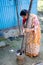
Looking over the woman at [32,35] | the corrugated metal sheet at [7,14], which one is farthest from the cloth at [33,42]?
the corrugated metal sheet at [7,14]

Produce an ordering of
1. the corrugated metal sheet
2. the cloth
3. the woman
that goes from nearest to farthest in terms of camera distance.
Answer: the woman → the cloth → the corrugated metal sheet

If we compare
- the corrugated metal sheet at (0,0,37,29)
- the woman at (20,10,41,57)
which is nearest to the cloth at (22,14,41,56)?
the woman at (20,10,41,57)

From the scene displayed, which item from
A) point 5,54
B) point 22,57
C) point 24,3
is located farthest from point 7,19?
point 22,57

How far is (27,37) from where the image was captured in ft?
21.4

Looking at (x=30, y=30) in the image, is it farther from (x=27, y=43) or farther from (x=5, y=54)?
(x=5, y=54)

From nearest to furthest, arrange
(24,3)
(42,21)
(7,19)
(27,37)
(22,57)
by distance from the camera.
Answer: (22,57) < (27,37) < (7,19) < (24,3) < (42,21)

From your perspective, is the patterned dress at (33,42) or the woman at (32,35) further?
the patterned dress at (33,42)

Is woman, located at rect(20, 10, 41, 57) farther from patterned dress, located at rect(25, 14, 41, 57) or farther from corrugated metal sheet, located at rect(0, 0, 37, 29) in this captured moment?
corrugated metal sheet, located at rect(0, 0, 37, 29)

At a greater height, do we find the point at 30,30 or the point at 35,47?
the point at 30,30

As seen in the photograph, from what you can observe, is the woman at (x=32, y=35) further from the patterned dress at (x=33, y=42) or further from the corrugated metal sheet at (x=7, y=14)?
the corrugated metal sheet at (x=7, y=14)

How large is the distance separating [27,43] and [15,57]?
63 cm

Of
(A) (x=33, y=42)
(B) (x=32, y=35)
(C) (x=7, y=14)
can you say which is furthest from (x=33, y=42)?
(C) (x=7, y=14)

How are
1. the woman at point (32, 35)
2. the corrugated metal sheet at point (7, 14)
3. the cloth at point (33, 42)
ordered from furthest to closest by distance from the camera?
the corrugated metal sheet at point (7, 14), the cloth at point (33, 42), the woman at point (32, 35)

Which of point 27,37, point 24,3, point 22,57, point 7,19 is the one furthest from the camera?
point 24,3
